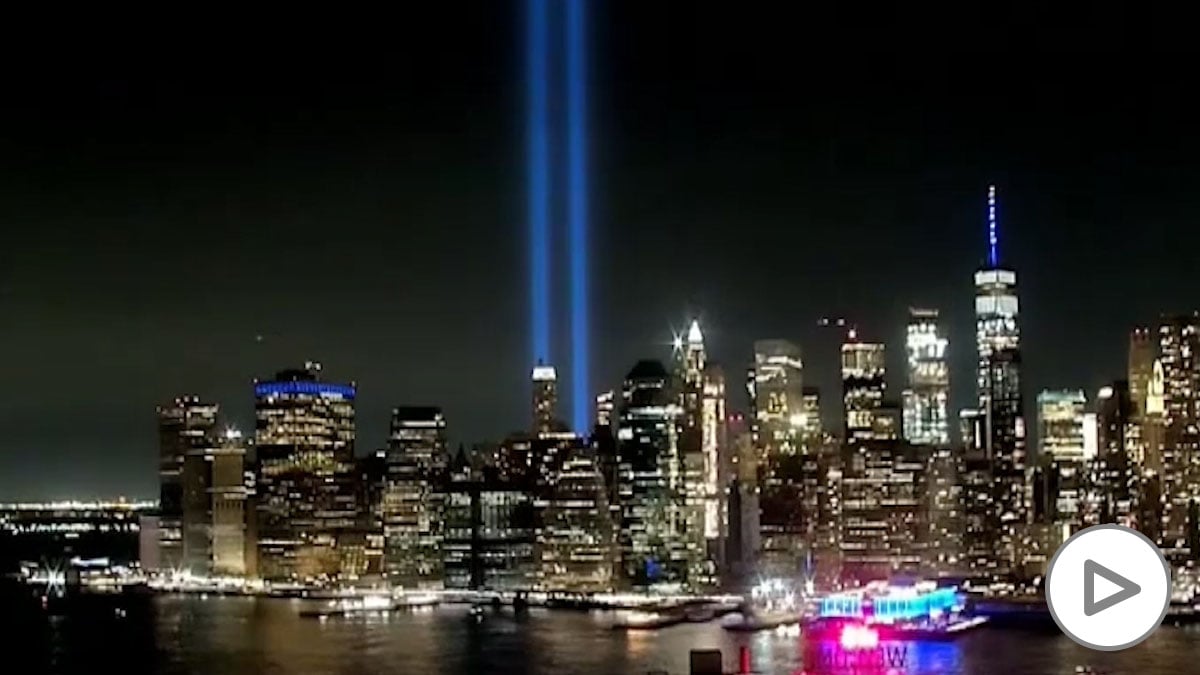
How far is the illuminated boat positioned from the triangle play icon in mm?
36640

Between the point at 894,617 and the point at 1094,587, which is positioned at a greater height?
the point at 1094,587

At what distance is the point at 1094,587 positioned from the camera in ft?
5.76

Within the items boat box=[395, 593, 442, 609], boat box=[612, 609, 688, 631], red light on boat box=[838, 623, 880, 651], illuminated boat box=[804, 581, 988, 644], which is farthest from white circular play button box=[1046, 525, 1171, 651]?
boat box=[395, 593, 442, 609]

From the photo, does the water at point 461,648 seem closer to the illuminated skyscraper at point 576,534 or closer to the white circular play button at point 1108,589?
the illuminated skyscraper at point 576,534

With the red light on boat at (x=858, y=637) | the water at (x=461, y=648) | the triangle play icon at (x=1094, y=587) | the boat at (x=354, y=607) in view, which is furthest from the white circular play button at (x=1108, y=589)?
the boat at (x=354, y=607)

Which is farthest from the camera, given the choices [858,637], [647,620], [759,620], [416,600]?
[416,600]

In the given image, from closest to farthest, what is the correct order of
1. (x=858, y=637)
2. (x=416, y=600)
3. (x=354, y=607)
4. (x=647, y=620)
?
(x=858, y=637) → (x=647, y=620) → (x=354, y=607) → (x=416, y=600)

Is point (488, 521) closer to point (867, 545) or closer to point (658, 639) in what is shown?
point (867, 545)

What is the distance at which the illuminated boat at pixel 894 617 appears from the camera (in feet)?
130

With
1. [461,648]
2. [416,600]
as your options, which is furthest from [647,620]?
[416,600]

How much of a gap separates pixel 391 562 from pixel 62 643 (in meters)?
20.2

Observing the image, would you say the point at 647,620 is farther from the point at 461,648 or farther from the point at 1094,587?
the point at 1094,587

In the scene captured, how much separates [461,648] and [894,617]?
11459 mm

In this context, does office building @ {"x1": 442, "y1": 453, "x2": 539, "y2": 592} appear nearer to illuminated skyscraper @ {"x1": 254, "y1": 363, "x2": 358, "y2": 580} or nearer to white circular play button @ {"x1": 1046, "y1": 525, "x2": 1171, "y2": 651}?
illuminated skyscraper @ {"x1": 254, "y1": 363, "x2": 358, "y2": 580}
